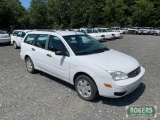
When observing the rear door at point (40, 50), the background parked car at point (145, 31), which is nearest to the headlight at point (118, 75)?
the rear door at point (40, 50)

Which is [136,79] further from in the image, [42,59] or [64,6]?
[64,6]

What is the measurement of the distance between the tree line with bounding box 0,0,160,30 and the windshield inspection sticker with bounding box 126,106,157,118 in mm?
35626

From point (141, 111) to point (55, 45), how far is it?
2.94 meters

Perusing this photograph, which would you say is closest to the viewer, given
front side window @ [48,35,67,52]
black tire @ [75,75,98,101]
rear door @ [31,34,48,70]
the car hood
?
the car hood

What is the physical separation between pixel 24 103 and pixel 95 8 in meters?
48.2

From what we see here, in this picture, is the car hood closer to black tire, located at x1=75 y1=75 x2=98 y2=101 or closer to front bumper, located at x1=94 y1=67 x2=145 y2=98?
front bumper, located at x1=94 y1=67 x2=145 y2=98

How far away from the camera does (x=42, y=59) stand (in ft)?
19.1

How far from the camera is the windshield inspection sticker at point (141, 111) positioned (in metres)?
3.91

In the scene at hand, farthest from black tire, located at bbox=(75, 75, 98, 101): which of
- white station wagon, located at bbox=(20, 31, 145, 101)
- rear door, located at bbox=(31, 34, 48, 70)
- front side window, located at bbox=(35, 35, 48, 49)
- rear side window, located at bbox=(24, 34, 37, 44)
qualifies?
rear side window, located at bbox=(24, 34, 37, 44)

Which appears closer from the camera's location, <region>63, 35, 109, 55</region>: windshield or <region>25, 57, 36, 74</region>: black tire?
<region>63, 35, 109, 55</region>: windshield

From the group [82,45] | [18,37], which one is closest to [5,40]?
[18,37]

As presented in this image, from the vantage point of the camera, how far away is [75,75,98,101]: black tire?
14.3ft

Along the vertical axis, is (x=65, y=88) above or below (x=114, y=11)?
below

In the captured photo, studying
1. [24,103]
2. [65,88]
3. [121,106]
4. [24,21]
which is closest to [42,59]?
[65,88]
